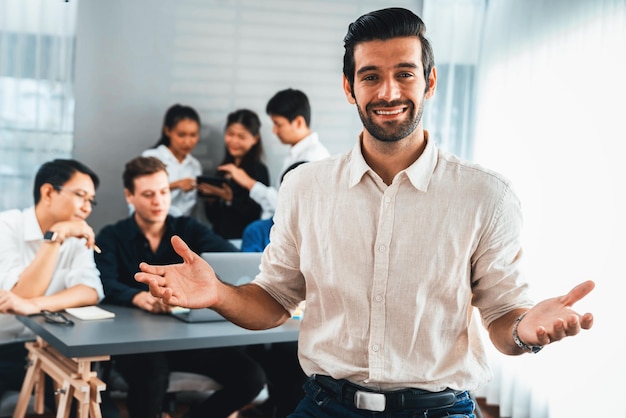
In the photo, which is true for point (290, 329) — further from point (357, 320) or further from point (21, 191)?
point (21, 191)

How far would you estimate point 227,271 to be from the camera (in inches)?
126

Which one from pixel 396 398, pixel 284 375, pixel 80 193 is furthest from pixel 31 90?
pixel 396 398

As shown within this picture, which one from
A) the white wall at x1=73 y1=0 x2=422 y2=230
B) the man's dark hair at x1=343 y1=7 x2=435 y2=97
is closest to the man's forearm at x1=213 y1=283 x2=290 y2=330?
the man's dark hair at x1=343 y1=7 x2=435 y2=97

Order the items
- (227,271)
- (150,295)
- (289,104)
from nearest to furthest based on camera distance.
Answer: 1. (227,271)
2. (150,295)
3. (289,104)

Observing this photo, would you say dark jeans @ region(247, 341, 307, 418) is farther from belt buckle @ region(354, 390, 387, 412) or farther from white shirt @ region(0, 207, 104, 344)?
belt buckle @ region(354, 390, 387, 412)

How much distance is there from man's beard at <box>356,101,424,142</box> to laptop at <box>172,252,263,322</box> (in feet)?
4.84

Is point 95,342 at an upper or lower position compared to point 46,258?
lower

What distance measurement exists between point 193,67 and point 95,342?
3.21m

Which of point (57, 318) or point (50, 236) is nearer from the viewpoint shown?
point (57, 318)

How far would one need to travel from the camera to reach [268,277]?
2.00 metres

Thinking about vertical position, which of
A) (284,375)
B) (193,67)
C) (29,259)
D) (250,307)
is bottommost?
(284,375)

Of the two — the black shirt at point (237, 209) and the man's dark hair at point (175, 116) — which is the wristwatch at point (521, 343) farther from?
the man's dark hair at point (175, 116)

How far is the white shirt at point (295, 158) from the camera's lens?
497 centimetres

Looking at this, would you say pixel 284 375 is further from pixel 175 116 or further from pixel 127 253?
pixel 175 116
